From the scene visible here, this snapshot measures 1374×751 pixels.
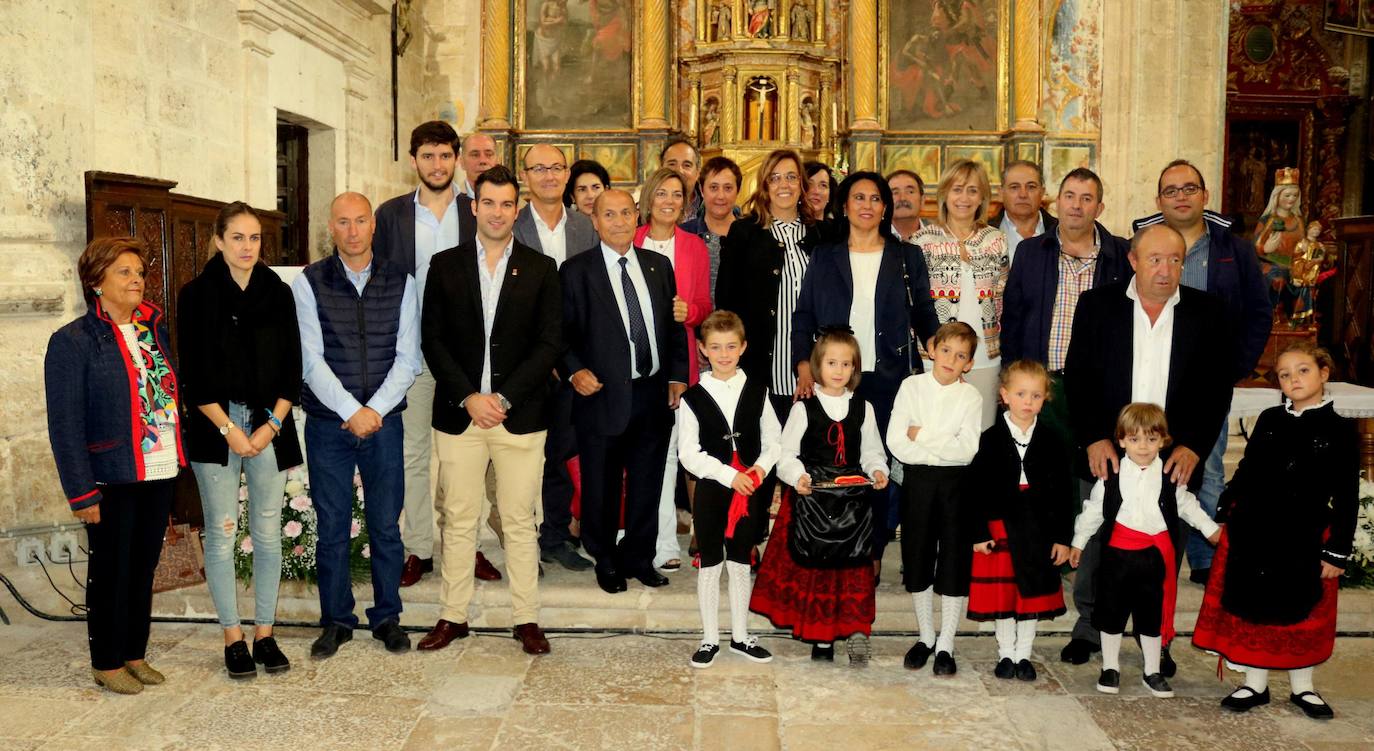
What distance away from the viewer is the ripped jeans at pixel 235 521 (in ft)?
13.0

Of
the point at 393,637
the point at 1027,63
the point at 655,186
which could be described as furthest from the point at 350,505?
the point at 1027,63

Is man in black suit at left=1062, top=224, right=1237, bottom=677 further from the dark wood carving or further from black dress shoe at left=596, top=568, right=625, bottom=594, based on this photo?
the dark wood carving

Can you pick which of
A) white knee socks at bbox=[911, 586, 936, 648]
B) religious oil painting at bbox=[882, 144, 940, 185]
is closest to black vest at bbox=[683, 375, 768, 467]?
white knee socks at bbox=[911, 586, 936, 648]

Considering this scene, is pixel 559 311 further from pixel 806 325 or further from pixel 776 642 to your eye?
pixel 776 642

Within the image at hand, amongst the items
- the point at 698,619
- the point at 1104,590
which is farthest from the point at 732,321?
the point at 1104,590

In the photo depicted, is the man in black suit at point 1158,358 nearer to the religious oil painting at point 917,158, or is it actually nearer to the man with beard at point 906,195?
the man with beard at point 906,195

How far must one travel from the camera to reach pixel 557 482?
505cm

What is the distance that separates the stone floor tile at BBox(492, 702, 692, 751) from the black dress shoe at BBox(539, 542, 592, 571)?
1246mm

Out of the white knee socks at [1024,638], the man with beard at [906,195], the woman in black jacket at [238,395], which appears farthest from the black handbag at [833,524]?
the woman in black jacket at [238,395]

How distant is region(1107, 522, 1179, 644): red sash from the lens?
3.88 meters

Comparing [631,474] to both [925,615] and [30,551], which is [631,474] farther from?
[30,551]

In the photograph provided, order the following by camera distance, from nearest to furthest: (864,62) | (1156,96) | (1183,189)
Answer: (1183,189)
(1156,96)
(864,62)

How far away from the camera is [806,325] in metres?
4.56

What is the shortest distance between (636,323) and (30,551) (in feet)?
10.3
